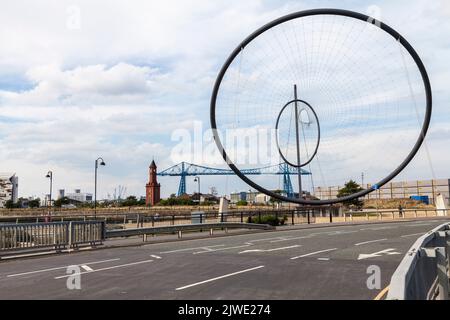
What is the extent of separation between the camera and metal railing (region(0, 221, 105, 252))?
19453 millimetres

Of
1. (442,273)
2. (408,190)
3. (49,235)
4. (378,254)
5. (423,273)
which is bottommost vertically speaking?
(378,254)

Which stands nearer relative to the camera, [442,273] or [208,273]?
[442,273]

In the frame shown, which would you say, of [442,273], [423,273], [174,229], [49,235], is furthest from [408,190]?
[423,273]

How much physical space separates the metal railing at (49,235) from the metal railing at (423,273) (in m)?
16.1

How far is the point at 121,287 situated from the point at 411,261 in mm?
7676

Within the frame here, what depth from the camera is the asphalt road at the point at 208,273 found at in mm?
11273

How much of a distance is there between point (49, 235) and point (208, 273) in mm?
10031

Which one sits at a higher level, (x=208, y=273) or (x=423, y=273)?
(x=423, y=273)

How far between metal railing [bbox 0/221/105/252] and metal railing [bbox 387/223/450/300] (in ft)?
52.7

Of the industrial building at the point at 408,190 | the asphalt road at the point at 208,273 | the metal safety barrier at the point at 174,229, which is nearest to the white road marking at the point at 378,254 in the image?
the asphalt road at the point at 208,273

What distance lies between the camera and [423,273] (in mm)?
8727

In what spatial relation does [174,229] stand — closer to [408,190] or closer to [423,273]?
[423,273]

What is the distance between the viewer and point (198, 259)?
18.4m
